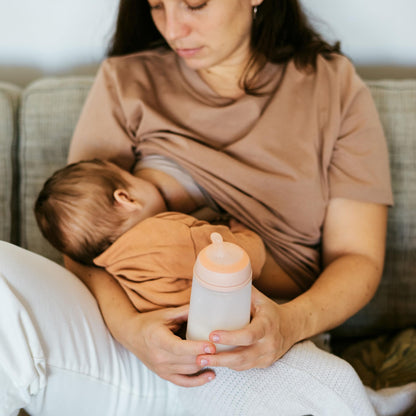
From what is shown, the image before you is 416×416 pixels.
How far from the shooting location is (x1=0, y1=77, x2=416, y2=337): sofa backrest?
1442 mm

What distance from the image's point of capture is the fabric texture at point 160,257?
1.04 metres

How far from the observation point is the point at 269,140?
1251 mm

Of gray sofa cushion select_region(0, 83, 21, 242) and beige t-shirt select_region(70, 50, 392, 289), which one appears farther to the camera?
gray sofa cushion select_region(0, 83, 21, 242)

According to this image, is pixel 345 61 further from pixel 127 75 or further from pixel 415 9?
pixel 127 75

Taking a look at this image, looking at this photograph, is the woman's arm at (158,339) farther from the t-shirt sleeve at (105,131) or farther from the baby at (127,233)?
the t-shirt sleeve at (105,131)

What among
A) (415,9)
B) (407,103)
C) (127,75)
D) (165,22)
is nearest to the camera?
(165,22)

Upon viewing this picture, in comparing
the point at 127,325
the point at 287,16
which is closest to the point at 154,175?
the point at 127,325

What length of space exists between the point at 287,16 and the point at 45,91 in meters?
0.68

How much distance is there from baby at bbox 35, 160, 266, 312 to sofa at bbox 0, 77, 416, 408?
0.32 m

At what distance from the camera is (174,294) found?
1035mm

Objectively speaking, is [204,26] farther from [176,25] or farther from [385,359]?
[385,359]

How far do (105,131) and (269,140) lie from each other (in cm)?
39

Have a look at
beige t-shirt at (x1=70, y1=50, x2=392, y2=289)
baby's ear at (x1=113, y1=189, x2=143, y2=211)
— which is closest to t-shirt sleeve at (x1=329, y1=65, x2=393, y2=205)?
beige t-shirt at (x1=70, y1=50, x2=392, y2=289)

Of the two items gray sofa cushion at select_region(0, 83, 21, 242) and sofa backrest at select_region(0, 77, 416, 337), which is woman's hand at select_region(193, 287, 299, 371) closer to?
sofa backrest at select_region(0, 77, 416, 337)
